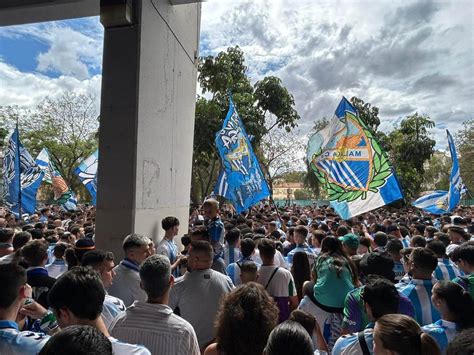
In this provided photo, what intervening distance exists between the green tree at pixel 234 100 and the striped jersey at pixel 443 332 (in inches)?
739

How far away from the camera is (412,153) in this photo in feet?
103

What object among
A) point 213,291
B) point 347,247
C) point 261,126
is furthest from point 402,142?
point 213,291

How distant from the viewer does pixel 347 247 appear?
5133 millimetres

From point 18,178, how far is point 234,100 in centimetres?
1528

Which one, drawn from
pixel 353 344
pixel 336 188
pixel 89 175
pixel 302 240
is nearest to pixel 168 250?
pixel 302 240

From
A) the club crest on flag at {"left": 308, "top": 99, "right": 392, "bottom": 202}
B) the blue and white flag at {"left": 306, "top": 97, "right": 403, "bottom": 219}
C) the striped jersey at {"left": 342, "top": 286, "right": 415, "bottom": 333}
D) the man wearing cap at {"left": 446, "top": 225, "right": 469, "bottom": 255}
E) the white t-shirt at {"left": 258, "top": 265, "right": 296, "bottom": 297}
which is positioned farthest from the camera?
the club crest on flag at {"left": 308, "top": 99, "right": 392, "bottom": 202}

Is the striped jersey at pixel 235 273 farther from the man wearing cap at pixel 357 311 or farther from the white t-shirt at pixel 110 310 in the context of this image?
the white t-shirt at pixel 110 310

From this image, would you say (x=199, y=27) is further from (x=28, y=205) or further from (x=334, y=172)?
(x=28, y=205)

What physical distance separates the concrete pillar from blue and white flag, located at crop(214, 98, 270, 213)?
2084 millimetres

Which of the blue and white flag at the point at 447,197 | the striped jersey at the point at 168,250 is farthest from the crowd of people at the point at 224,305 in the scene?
the blue and white flag at the point at 447,197

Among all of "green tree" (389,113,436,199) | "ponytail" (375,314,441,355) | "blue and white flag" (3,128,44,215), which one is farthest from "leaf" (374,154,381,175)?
"green tree" (389,113,436,199)

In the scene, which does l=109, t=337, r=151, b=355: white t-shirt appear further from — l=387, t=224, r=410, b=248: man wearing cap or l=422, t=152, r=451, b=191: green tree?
l=422, t=152, r=451, b=191: green tree

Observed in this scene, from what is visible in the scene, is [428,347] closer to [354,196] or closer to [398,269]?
[398,269]

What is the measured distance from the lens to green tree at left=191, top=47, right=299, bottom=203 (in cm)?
2167
